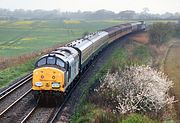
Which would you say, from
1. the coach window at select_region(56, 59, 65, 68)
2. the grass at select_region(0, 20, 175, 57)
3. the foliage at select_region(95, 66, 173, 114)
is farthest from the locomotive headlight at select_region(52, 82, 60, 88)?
the grass at select_region(0, 20, 175, 57)

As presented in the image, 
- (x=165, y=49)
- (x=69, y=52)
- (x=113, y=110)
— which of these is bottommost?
(x=165, y=49)

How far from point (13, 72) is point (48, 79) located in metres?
12.0

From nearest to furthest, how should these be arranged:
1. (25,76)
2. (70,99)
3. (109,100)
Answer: (109,100) < (70,99) < (25,76)

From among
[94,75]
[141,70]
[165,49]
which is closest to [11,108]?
[141,70]

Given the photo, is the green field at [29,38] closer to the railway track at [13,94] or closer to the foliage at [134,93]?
the railway track at [13,94]

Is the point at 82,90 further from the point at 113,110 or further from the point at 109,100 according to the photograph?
the point at 113,110

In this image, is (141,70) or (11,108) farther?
(141,70)

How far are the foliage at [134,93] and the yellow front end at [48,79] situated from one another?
2.81 metres

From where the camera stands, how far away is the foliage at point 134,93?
798 inches

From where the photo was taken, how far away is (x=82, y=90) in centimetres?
2598

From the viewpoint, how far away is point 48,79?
21047 mm

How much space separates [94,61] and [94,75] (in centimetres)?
898

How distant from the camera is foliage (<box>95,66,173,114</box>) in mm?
20266

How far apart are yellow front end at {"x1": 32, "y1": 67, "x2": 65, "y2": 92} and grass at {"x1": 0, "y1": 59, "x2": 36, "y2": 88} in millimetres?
6866
